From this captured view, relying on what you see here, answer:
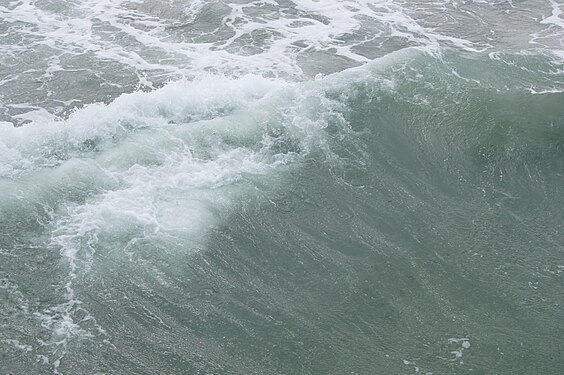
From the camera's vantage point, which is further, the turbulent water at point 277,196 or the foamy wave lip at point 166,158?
the foamy wave lip at point 166,158

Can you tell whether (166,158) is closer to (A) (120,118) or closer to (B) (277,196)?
(A) (120,118)

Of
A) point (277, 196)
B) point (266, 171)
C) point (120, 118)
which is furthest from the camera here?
point (120, 118)

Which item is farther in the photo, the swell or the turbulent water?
the swell

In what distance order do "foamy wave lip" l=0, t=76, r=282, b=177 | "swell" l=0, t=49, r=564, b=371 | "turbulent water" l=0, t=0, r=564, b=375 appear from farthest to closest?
"foamy wave lip" l=0, t=76, r=282, b=177 → "swell" l=0, t=49, r=564, b=371 → "turbulent water" l=0, t=0, r=564, b=375

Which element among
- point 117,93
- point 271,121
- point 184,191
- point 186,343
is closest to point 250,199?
point 184,191

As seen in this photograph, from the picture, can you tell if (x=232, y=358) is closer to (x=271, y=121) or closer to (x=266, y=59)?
(x=271, y=121)

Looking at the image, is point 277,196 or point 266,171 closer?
point 277,196

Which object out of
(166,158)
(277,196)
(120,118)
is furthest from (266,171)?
(120,118)

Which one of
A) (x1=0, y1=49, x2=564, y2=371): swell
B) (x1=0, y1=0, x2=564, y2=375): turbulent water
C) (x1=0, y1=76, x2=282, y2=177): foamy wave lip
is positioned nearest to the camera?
(x1=0, y1=0, x2=564, y2=375): turbulent water
